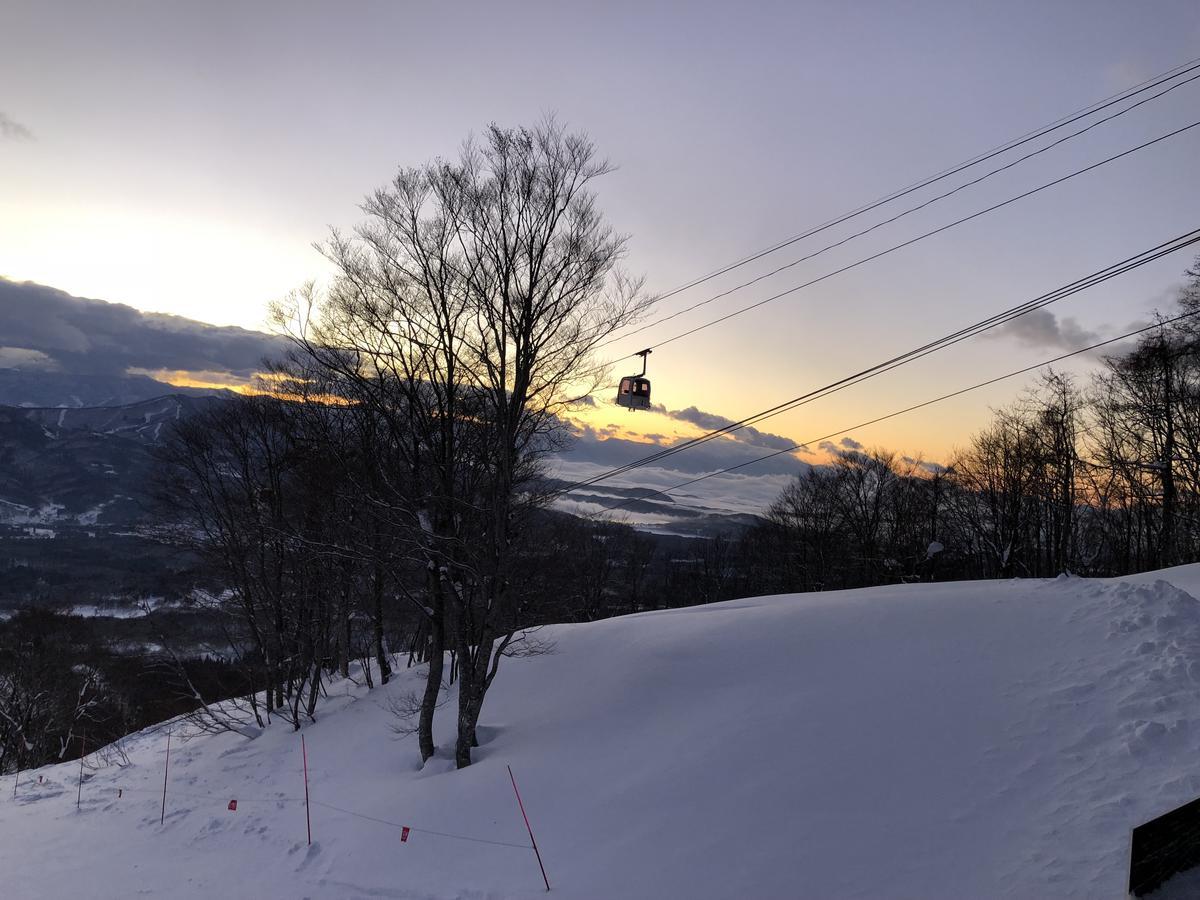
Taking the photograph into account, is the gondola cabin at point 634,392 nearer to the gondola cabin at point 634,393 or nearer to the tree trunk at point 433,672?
the gondola cabin at point 634,393

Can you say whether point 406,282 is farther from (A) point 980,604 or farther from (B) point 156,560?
(B) point 156,560

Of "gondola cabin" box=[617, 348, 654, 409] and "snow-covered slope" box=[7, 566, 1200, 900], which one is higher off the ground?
"gondola cabin" box=[617, 348, 654, 409]

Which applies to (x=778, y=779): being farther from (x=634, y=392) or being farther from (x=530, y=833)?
(x=634, y=392)

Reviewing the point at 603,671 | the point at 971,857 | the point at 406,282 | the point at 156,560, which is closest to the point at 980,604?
the point at 971,857

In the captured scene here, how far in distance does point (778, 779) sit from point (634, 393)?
7837mm

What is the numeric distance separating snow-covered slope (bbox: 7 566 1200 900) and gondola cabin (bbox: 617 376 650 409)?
201 inches

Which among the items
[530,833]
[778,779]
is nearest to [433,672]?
[530,833]

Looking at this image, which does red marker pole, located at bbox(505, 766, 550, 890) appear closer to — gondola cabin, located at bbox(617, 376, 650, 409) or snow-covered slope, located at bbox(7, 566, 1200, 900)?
snow-covered slope, located at bbox(7, 566, 1200, 900)

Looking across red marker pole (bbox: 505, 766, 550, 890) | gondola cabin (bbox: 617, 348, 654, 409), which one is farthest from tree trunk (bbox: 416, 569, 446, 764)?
gondola cabin (bbox: 617, 348, 654, 409)

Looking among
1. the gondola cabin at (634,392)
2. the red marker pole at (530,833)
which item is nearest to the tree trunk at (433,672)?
the red marker pole at (530,833)

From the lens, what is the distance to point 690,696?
10703mm

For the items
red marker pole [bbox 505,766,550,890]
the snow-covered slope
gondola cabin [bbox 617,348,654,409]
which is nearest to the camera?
the snow-covered slope

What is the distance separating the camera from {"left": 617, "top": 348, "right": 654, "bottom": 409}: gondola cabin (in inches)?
513

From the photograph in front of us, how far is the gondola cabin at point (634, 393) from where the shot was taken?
13031 millimetres
